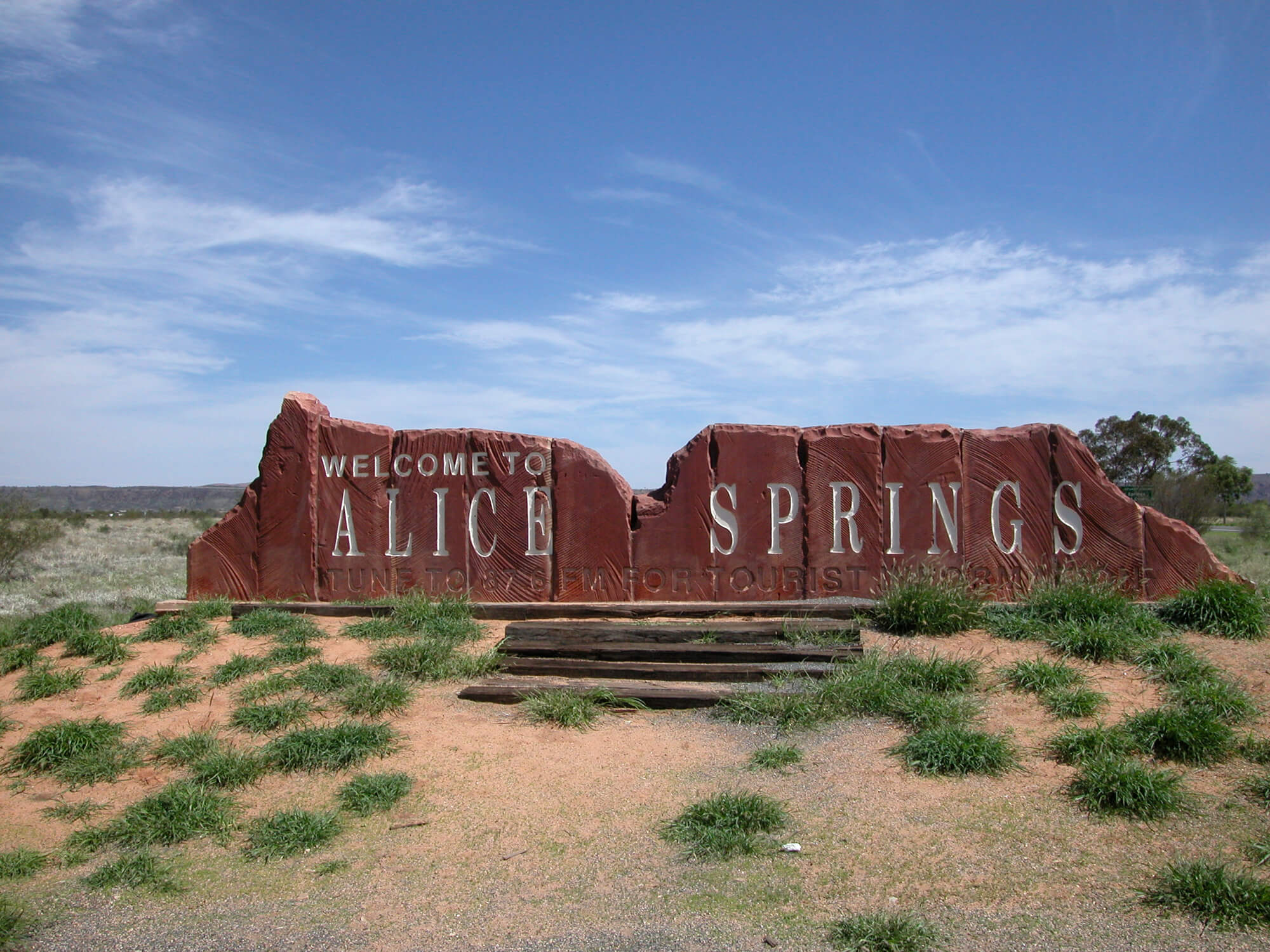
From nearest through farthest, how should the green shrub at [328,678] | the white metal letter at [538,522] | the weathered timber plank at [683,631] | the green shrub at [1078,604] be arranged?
1. the green shrub at [328,678]
2. the green shrub at [1078,604]
3. the weathered timber plank at [683,631]
4. the white metal letter at [538,522]

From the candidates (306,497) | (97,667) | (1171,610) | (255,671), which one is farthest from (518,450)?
(1171,610)

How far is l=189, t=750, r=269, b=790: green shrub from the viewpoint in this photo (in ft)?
18.4

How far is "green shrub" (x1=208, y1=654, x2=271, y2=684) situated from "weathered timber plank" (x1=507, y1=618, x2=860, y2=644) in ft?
6.08

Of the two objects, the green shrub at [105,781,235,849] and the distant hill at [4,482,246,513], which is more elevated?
the distant hill at [4,482,246,513]

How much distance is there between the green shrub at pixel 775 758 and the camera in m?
5.48

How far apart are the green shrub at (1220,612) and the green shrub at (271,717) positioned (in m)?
6.34

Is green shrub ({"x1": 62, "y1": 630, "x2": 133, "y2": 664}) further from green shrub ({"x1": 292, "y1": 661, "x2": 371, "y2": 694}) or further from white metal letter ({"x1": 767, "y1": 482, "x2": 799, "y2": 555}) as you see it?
white metal letter ({"x1": 767, "y1": 482, "x2": 799, "y2": 555})

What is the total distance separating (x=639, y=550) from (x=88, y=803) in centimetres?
501

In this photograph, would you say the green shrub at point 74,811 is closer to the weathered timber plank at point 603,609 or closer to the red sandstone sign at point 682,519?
the weathered timber plank at point 603,609

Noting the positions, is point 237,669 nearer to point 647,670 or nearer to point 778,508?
point 647,670

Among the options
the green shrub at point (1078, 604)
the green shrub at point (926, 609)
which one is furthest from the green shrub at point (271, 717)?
the green shrub at point (1078, 604)

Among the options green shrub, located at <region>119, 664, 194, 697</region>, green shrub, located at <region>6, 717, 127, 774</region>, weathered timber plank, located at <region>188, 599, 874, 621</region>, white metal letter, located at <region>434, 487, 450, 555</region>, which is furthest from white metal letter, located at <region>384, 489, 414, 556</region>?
green shrub, located at <region>6, 717, 127, 774</region>

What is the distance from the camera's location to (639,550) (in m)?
9.28

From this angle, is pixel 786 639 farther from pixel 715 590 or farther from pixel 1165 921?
pixel 1165 921
